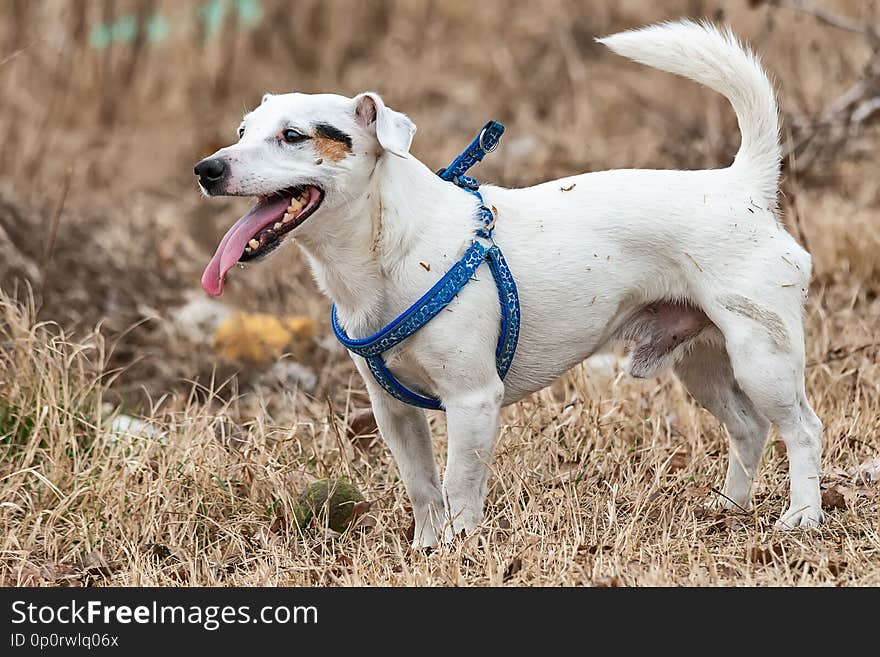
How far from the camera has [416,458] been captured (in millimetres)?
3867

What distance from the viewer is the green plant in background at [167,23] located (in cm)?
920

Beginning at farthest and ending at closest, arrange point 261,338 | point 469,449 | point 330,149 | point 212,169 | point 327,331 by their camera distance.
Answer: point 327,331 → point 261,338 → point 469,449 → point 330,149 → point 212,169

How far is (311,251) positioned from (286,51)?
731 centimetres

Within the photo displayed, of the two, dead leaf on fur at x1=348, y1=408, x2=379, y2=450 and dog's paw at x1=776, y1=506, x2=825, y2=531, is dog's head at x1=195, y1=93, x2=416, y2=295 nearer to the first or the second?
dead leaf on fur at x1=348, y1=408, x2=379, y2=450

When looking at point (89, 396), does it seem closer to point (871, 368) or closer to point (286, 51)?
point (871, 368)

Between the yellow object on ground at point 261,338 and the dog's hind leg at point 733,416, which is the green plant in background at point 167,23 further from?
the dog's hind leg at point 733,416

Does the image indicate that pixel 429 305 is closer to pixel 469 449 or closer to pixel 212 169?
pixel 469 449

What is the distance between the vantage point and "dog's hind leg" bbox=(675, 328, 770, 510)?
4086 mm

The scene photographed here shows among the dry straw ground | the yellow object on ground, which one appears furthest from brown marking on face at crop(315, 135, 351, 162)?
the yellow object on ground

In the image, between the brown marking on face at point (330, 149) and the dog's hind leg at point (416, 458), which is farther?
the dog's hind leg at point (416, 458)

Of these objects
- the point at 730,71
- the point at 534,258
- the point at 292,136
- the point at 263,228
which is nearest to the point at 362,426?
the point at 534,258

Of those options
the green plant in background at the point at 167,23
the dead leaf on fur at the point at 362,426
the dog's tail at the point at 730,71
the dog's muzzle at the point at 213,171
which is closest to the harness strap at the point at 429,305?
the dog's muzzle at the point at 213,171

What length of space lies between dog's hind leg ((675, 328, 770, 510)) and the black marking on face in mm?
1372

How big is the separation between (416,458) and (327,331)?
7.08ft
